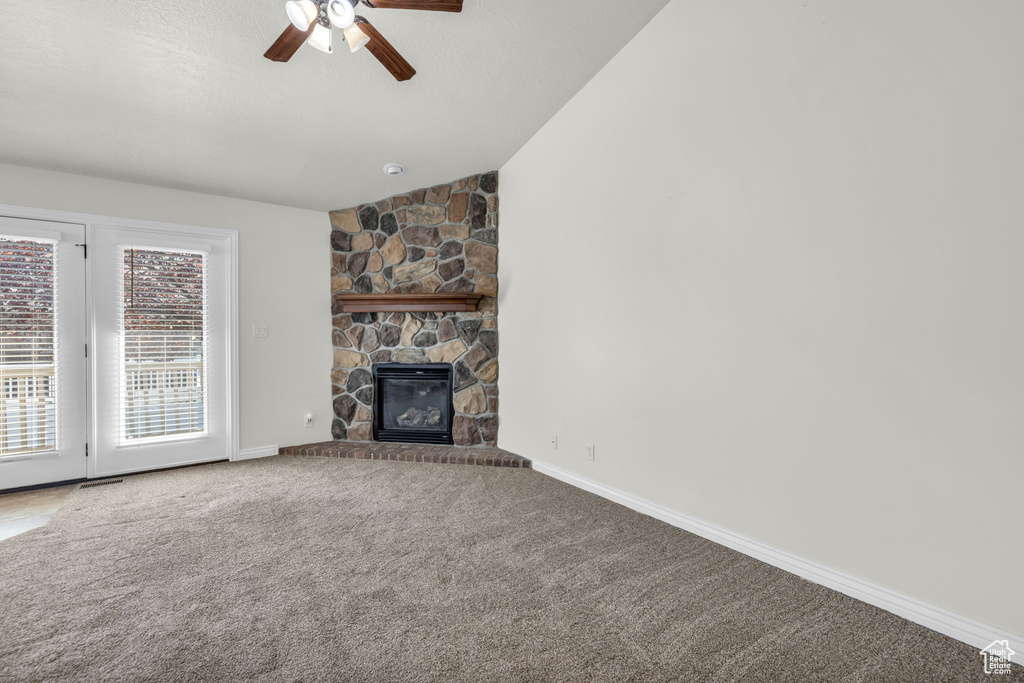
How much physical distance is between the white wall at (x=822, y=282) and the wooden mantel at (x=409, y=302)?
3.93ft

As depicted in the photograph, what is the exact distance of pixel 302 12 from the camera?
1778 millimetres

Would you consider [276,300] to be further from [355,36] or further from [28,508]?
[355,36]

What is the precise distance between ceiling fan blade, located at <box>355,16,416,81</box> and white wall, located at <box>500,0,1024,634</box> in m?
1.33

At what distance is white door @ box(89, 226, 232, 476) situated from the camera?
3.49 meters

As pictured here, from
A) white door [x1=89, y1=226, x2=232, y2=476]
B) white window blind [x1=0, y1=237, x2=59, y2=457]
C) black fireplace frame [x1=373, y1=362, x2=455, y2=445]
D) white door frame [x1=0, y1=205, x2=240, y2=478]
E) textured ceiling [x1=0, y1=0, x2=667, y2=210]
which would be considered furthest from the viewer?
black fireplace frame [x1=373, y1=362, x2=455, y2=445]

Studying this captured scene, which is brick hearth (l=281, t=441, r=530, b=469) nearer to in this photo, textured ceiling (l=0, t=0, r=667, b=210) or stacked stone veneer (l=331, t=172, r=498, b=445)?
stacked stone veneer (l=331, t=172, r=498, b=445)

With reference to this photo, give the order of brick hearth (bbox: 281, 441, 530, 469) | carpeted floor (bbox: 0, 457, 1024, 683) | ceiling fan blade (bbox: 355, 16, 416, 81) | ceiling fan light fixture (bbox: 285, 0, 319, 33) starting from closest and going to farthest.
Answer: carpeted floor (bbox: 0, 457, 1024, 683)
ceiling fan light fixture (bbox: 285, 0, 319, 33)
ceiling fan blade (bbox: 355, 16, 416, 81)
brick hearth (bbox: 281, 441, 530, 469)

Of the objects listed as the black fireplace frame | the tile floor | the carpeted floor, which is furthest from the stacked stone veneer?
the tile floor

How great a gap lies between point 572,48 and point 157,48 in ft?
6.75

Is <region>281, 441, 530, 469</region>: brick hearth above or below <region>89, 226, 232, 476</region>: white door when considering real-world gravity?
below

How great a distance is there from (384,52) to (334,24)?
25 centimetres

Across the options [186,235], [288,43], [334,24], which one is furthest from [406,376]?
[334,24]

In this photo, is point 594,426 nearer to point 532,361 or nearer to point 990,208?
point 532,361

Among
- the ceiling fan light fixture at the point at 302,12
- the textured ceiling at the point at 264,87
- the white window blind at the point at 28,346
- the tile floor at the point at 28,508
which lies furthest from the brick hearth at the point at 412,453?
the ceiling fan light fixture at the point at 302,12
